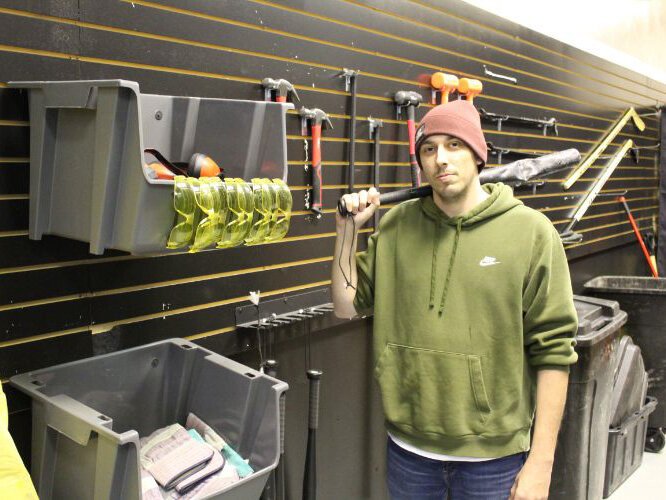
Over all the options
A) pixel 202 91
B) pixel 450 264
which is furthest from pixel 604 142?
pixel 202 91

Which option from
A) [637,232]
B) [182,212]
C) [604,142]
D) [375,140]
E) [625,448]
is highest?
[604,142]

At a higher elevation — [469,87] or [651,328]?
[469,87]

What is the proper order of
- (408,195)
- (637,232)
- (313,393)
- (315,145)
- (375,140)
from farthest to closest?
(637,232), (375,140), (315,145), (313,393), (408,195)

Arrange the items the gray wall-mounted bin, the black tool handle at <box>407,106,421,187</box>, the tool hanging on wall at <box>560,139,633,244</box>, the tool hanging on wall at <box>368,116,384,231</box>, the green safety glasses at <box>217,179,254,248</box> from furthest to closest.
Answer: the tool hanging on wall at <box>560,139,633,244</box>
the black tool handle at <box>407,106,421,187</box>
the tool hanging on wall at <box>368,116,384,231</box>
the green safety glasses at <box>217,179,254,248</box>
the gray wall-mounted bin

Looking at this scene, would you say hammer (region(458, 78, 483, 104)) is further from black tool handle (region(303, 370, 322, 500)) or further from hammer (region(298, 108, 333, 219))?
black tool handle (region(303, 370, 322, 500))

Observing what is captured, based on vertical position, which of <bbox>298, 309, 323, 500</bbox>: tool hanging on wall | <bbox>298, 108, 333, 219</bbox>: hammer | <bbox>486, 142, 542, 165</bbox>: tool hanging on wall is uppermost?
<bbox>486, 142, 542, 165</bbox>: tool hanging on wall

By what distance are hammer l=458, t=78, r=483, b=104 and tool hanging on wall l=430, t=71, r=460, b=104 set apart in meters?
0.05

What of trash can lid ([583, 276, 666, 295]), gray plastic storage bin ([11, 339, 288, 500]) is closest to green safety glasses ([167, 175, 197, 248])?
gray plastic storage bin ([11, 339, 288, 500])

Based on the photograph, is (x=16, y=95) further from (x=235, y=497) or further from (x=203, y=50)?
(x=235, y=497)

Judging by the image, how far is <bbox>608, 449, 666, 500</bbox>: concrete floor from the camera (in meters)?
3.23

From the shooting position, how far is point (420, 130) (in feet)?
5.50

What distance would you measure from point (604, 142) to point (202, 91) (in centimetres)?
360

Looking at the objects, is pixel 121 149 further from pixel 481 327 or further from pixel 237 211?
pixel 481 327

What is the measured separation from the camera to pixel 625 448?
3301mm
